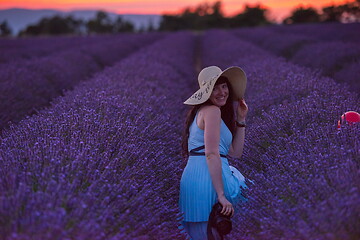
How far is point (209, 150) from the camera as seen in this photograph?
7.79ft

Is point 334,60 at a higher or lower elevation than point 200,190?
higher

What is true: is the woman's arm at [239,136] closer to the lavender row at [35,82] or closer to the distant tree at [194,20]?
the lavender row at [35,82]

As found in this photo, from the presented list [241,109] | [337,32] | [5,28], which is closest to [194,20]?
[5,28]

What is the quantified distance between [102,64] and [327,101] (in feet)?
25.9

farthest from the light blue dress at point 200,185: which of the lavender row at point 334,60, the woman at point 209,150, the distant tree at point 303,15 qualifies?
the distant tree at point 303,15

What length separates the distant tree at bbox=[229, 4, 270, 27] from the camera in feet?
167

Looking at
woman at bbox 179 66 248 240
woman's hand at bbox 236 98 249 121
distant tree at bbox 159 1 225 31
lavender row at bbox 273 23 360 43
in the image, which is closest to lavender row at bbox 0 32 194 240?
woman at bbox 179 66 248 240

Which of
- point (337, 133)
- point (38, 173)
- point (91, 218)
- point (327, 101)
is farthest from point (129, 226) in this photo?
point (327, 101)

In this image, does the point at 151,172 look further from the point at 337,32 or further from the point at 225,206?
the point at 337,32

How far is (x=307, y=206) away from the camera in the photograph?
1881 mm

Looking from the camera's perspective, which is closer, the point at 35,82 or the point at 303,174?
the point at 303,174

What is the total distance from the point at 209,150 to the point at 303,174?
1.72ft

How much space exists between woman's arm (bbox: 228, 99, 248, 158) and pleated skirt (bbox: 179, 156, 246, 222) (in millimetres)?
193

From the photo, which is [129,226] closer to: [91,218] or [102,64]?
[91,218]
